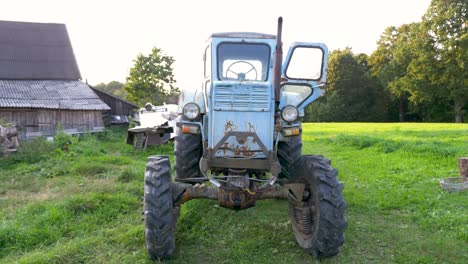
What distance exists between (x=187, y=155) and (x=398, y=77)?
39.9 m

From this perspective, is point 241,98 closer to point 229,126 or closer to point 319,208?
point 229,126

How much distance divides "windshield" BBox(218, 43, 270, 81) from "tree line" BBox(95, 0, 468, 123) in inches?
1186

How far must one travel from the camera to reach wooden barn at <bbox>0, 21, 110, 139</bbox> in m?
20.2

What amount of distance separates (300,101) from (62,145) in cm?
1208

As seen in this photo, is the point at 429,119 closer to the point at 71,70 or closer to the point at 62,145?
the point at 71,70

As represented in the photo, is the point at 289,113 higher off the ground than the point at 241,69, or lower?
lower

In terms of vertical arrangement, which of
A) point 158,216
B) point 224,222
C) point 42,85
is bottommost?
point 224,222

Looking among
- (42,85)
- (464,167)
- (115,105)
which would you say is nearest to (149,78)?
(115,105)

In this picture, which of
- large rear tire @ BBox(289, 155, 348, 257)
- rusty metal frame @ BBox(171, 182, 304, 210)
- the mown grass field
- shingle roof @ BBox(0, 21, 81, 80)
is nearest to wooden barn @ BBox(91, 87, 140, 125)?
shingle roof @ BBox(0, 21, 81, 80)

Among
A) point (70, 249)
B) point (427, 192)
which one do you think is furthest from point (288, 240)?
point (427, 192)

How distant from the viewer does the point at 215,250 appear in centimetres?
509

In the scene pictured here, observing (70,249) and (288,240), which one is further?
(288,240)

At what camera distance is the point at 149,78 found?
35188mm

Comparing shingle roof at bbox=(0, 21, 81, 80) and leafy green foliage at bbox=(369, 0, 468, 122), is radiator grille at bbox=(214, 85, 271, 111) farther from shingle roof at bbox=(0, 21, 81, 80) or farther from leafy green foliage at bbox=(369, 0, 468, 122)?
leafy green foliage at bbox=(369, 0, 468, 122)
